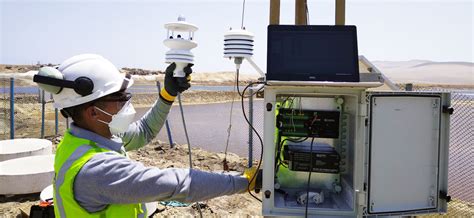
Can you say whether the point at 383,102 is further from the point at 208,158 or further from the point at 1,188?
the point at 208,158

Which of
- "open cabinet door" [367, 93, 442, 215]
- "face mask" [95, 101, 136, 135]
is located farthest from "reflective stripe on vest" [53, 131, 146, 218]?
"open cabinet door" [367, 93, 442, 215]

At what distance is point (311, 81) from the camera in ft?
6.12

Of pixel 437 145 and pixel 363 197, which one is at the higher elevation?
pixel 437 145

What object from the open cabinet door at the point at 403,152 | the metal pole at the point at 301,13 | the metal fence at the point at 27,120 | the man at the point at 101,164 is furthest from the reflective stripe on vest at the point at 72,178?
the metal fence at the point at 27,120

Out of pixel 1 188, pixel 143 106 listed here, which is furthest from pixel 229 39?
pixel 143 106

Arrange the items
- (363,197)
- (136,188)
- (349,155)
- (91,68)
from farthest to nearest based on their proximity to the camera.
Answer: (349,155) → (363,197) → (91,68) → (136,188)

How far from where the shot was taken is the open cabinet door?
2051 millimetres

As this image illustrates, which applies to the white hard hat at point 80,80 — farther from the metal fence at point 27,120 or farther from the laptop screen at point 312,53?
the metal fence at point 27,120

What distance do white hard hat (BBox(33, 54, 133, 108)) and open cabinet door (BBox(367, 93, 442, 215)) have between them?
1.52 metres

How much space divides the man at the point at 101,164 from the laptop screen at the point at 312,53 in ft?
2.39

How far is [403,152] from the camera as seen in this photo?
2.08m

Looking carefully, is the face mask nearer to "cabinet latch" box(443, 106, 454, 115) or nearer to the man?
the man

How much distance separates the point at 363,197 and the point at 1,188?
15.9 feet

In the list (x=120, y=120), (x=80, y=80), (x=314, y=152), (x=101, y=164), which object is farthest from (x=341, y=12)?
(x=101, y=164)
